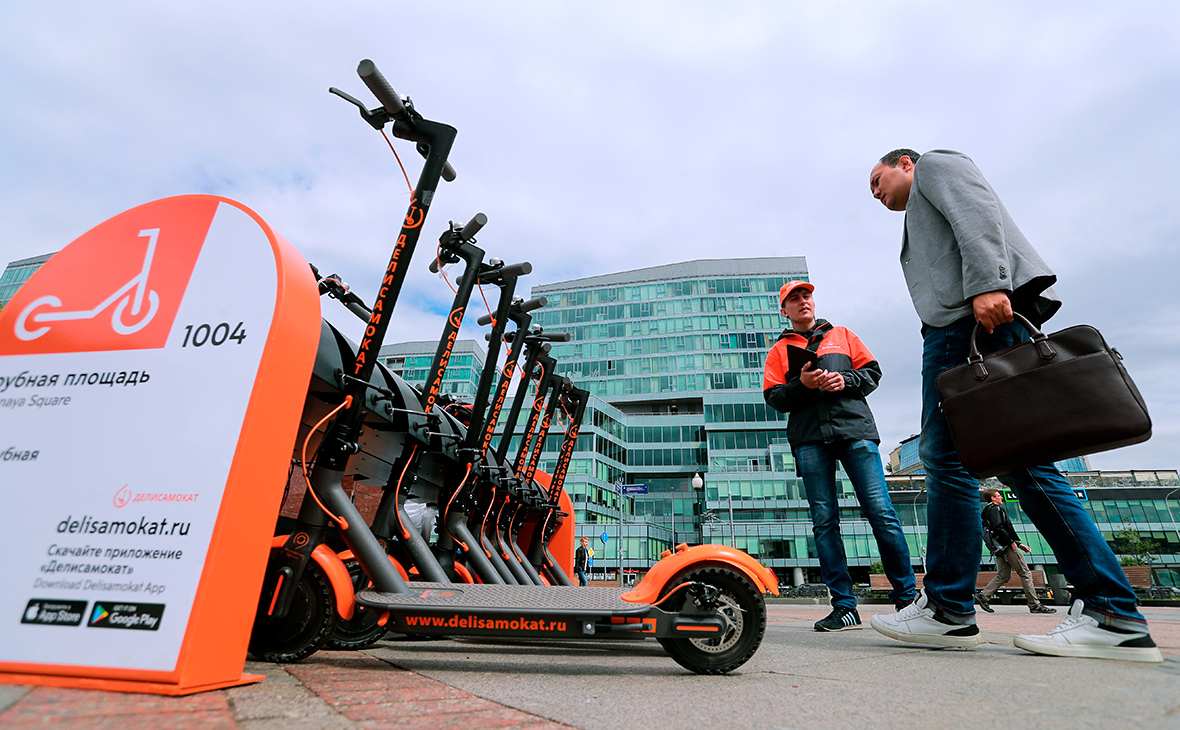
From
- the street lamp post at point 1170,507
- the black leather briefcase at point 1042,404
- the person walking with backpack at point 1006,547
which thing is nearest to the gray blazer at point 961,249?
the black leather briefcase at point 1042,404

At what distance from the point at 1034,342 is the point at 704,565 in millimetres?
1554

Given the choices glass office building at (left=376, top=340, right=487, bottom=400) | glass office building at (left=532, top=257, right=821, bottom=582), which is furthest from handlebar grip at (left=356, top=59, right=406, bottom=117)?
glass office building at (left=376, top=340, right=487, bottom=400)

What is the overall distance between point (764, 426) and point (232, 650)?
163 feet

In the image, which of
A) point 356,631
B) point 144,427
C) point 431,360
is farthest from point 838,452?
point 431,360

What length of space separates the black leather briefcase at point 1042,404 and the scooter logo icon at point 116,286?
9.70 feet

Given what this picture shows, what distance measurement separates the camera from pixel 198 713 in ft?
4.05

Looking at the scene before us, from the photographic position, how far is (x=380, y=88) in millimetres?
2721

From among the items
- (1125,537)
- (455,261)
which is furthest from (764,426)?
(455,261)

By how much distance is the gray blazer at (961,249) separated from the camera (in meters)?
2.38

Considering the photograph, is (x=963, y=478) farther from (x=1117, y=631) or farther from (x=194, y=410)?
(x=194, y=410)

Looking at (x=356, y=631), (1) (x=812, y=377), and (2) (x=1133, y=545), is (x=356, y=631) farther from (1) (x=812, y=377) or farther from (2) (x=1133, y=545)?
(2) (x=1133, y=545)

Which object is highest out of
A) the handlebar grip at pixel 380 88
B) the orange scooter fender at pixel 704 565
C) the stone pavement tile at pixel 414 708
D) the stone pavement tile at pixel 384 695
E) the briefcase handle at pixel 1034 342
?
the handlebar grip at pixel 380 88

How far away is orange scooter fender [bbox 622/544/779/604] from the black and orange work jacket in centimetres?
176

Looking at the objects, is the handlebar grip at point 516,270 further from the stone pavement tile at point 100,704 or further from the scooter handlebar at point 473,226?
the stone pavement tile at point 100,704
